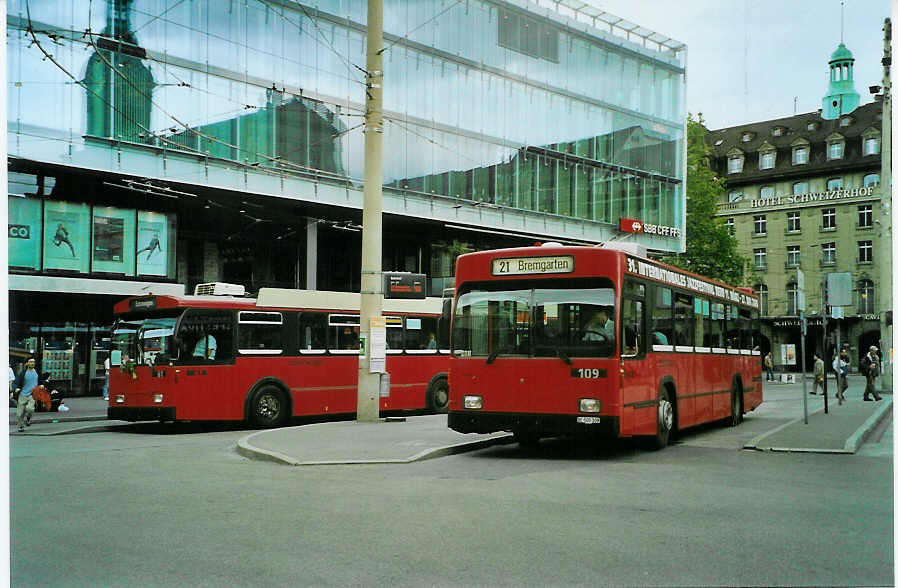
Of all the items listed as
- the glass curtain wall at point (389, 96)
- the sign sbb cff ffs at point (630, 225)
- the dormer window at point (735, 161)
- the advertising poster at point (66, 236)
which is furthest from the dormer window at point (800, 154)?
the sign sbb cff ffs at point (630, 225)

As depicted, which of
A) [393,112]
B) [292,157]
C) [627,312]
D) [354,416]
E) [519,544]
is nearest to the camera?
[519,544]

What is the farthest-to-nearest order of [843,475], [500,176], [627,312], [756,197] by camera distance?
1. [500,176]
2. [756,197]
3. [627,312]
4. [843,475]

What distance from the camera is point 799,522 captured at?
7520mm

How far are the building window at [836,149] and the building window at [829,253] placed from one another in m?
3.62

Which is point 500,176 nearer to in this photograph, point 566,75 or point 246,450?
point 566,75

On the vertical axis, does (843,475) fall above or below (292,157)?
below

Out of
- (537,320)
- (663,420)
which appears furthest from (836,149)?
(663,420)

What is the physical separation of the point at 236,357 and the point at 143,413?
1969 mm

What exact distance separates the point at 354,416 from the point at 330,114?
1289cm

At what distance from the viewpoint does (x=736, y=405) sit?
60.7 ft

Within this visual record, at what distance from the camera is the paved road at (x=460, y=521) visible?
5820 millimetres

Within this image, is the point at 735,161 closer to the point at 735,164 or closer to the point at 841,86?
the point at 735,164

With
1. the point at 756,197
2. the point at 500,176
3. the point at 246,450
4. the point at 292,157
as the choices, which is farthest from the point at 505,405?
the point at 500,176

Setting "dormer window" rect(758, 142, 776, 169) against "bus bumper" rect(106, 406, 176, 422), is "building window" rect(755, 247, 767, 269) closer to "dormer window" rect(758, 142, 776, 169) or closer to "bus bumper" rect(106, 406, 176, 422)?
"dormer window" rect(758, 142, 776, 169)
